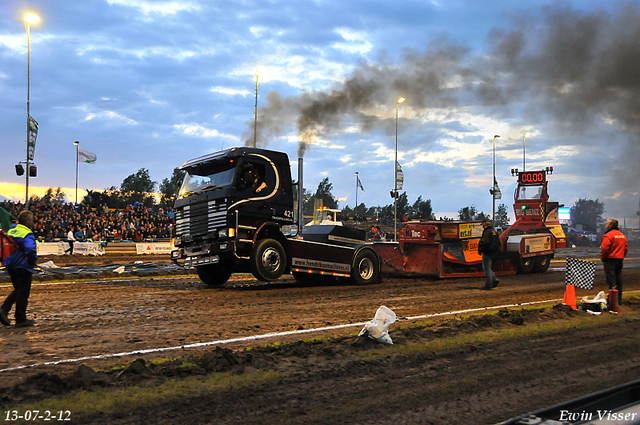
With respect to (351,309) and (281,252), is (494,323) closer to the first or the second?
(351,309)

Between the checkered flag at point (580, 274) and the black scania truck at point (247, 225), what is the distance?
225 inches

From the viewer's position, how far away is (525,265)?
58.5 ft

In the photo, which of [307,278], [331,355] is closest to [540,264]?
[307,278]

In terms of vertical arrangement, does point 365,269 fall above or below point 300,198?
below

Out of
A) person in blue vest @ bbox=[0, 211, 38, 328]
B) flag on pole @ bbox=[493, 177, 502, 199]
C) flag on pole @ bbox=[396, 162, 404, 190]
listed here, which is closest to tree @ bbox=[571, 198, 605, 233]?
flag on pole @ bbox=[493, 177, 502, 199]

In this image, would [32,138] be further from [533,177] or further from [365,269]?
[533,177]

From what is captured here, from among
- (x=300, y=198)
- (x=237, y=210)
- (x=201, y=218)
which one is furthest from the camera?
(x=300, y=198)

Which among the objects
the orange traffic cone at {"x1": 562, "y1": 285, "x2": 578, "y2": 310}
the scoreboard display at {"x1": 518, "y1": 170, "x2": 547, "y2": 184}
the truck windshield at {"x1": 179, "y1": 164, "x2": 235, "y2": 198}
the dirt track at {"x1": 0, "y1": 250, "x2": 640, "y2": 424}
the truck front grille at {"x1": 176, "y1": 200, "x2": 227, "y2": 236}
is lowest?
the dirt track at {"x1": 0, "y1": 250, "x2": 640, "y2": 424}

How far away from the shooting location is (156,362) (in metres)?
5.27

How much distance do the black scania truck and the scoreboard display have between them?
34.0ft

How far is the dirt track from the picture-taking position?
13.7ft

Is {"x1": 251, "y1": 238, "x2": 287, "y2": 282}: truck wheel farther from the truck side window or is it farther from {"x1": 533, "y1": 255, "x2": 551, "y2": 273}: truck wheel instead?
{"x1": 533, "y1": 255, "x2": 551, "y2": 273}: truck wheel

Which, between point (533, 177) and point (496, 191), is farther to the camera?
point (496, 191)

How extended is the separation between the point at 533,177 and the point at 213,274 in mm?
13659
